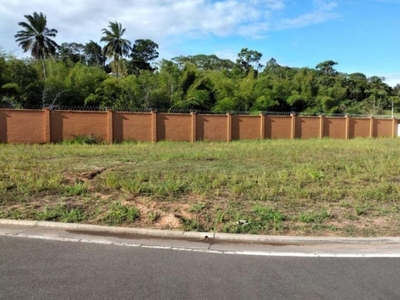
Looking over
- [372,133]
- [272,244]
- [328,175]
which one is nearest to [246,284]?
[272,244]

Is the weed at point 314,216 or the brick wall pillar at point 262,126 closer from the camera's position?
the weed at point 314,216

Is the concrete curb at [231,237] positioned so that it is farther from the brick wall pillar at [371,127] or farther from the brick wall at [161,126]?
the brick wall pillar at [371,127]

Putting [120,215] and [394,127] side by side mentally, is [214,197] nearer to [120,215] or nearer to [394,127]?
[120,215]

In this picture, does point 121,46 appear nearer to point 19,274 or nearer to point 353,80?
point 353,80

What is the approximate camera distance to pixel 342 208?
7230 mm

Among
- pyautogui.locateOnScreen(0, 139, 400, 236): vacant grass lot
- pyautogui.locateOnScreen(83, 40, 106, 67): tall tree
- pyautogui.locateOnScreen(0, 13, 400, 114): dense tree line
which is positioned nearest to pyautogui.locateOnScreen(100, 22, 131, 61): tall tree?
pyautogui.locateOnScreen(0, 13, 400, 114): dense tree line

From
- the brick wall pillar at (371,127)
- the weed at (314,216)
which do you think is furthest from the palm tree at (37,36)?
the weed at (314,216)

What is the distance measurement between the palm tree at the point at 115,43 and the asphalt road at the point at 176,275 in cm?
5458

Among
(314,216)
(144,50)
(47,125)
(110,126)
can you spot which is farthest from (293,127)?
(144,50)

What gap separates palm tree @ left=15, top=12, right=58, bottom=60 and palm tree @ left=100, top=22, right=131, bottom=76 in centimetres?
837

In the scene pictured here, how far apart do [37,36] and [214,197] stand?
166 ft

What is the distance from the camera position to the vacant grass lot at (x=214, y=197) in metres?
6.23

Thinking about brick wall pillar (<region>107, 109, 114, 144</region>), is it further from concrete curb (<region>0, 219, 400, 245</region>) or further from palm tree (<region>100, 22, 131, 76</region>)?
palm tree (<region>100, 22, 131, 76</region>)

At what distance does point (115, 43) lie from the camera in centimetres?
5681
